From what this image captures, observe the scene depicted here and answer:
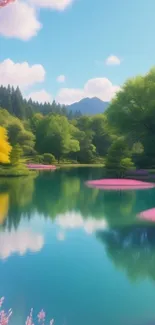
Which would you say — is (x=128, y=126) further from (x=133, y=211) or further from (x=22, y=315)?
(x=22, y=315)

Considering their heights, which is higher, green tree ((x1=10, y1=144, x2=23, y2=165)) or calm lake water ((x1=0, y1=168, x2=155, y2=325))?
green tree ((x1=10, y1=144, x2=23, y2=165))

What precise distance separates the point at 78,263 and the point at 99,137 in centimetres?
5602

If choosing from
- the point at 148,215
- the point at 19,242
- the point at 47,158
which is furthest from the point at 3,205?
the point at 47,158

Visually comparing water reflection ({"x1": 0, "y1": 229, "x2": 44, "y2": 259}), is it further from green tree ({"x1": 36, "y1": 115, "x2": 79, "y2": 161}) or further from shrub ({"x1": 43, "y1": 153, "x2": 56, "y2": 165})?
green tree ({"x1": 36, "y1": 115, "x2": 79, "y2": 161})

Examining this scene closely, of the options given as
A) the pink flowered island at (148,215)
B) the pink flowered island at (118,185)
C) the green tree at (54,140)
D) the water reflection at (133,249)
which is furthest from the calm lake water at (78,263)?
the green tree at (54,140)

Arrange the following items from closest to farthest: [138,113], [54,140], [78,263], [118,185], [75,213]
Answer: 1. [78,263]
2. [75,213]
3. [118,185]
4. [138,113]
5. [54,140]

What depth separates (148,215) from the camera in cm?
1407

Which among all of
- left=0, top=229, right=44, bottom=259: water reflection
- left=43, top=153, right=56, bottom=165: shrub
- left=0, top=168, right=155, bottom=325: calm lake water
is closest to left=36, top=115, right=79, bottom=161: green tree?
left=43, top=153, right=56, bottom=165: shrub

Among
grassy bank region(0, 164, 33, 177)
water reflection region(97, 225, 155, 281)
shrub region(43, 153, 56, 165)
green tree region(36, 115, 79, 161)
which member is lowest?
water reflection region(97, 225, 155, 281)

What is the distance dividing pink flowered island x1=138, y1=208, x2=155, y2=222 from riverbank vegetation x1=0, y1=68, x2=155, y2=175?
9.08m

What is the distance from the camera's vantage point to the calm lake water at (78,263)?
→ 6047 millimetres

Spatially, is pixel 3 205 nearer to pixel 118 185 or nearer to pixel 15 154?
pixel 118 185

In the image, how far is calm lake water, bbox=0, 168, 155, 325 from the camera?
6.05 m

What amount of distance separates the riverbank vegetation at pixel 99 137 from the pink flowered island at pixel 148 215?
9.08 meters
